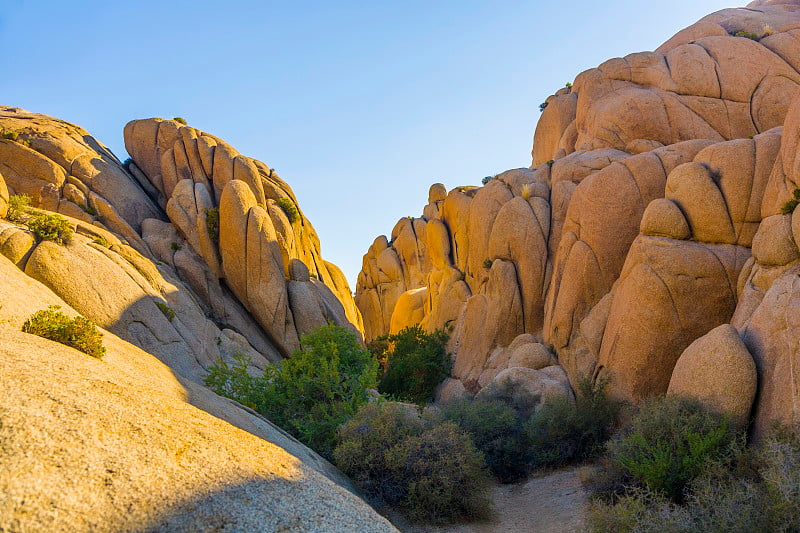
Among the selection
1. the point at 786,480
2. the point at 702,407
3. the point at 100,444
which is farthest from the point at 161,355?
the point at 786,480

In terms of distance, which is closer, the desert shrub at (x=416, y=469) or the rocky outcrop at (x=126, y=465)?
the rocky outcrop at (x=126, y=465)

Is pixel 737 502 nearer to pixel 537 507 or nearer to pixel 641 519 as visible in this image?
pixel 641 519

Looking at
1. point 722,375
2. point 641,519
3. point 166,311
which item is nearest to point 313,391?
point 641,519

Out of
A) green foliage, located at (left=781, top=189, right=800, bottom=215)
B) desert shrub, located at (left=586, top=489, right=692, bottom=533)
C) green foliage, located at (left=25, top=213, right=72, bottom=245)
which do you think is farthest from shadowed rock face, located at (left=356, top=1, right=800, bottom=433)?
green foliage, located at (left=25, top=213, right=72, bottom=245)

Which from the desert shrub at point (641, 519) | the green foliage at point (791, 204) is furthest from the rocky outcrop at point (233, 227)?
the desert shrub at point (641, 519)

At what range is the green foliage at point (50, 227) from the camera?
2031cm

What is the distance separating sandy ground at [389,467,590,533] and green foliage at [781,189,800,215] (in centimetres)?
947

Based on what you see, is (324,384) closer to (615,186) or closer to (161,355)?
(161,355)

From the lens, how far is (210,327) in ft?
97.8

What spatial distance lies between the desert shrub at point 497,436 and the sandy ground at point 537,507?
595 mm

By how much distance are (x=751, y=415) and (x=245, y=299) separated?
2870cm

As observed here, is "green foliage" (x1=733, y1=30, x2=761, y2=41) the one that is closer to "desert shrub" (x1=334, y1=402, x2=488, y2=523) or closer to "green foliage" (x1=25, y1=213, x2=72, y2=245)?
"desert shrub" (x1=334, y1=402, x2=488, y2=523)

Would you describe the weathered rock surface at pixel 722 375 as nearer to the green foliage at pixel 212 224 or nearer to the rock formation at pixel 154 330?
the rock formation at pixel 154 330

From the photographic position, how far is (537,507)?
14.0 meters
